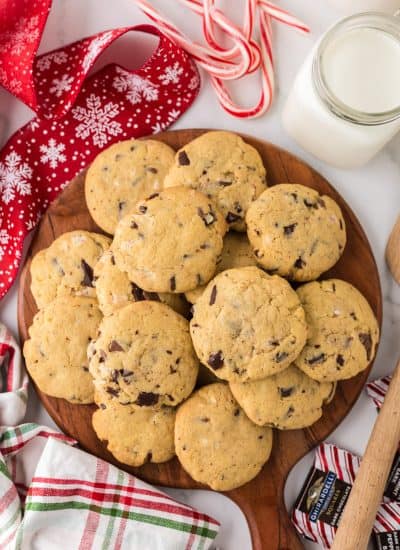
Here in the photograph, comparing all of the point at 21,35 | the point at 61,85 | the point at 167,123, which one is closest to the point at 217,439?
the point at 167,123

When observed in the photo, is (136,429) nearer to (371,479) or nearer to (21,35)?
(371,479)

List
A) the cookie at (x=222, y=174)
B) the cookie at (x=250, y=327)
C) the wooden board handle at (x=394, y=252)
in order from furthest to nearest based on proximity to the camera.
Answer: the wooden board handle at (x=394, y=252)
the cookie at (x=222, y=174)
the cookie at (x=250, y=327)

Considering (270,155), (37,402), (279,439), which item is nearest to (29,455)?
(37,402)

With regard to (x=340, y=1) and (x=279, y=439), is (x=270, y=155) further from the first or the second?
(x=279, y=439)

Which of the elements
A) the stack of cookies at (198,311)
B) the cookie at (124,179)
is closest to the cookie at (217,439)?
the stack of cookies at (198,311)

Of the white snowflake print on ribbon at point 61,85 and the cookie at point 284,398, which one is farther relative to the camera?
the white snowflake print on ribbon at point 61,85

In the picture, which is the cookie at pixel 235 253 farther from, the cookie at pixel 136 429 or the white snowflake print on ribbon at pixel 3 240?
the white snowflake print on ribbon at pixel 3 240

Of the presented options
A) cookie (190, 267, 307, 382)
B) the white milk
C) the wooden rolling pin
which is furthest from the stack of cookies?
the white milk
